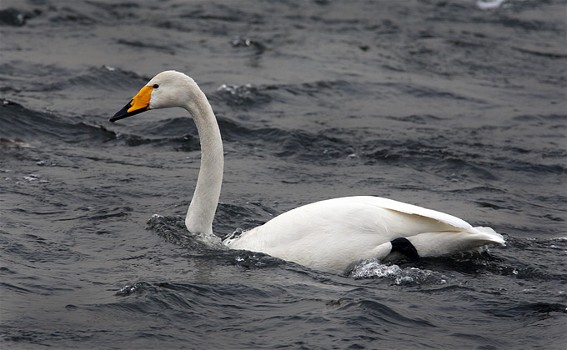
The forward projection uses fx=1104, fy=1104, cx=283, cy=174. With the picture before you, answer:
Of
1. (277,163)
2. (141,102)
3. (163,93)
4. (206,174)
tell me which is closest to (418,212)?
(206,174)

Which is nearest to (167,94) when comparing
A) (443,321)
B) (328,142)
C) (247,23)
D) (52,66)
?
(443,321)

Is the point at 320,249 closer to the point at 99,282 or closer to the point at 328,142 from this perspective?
the point at 99,282

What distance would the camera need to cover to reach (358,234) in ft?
26.6

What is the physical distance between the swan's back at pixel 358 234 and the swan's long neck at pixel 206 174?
808mm

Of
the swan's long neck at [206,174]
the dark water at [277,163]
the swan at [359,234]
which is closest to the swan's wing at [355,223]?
the swan at [359,234]

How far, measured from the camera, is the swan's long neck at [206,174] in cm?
891

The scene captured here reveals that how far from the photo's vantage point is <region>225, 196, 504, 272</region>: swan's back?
8.09 m

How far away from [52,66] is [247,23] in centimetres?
434

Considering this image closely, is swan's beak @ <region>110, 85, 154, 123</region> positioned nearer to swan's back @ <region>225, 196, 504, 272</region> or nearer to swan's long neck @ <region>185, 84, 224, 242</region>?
swan's long neck @ <region>185, 84, 224, 242</region>

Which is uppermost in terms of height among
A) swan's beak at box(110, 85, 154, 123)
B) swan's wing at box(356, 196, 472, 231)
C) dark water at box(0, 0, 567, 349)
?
swan's beak at box(110, 85, 154, 123)

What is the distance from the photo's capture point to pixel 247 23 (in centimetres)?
1825

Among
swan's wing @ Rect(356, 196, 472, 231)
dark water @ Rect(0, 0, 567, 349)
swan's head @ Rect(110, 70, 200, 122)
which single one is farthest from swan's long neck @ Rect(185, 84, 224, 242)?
swan's wing @ Rect(356, 196, 472, 231)

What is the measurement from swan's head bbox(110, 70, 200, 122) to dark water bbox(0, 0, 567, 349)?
1076mm

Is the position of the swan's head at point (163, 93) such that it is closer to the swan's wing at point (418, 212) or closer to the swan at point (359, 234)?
the swan at point (359, 234)
